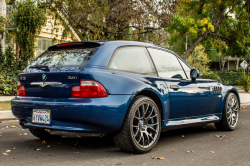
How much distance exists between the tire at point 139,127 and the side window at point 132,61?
475 mm

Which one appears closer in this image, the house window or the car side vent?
the car side vent

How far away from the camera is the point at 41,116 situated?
4082 millimetres

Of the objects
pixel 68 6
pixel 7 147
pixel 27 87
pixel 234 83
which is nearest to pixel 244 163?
pixel 27 87

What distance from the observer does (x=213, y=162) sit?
392 cm

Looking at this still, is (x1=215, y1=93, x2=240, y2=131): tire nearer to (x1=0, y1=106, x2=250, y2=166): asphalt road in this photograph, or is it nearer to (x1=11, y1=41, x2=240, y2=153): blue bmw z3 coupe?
(x1=0, y1=106, x2=250, y2=166): asphalt road

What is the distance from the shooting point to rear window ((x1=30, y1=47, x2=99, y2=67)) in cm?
416

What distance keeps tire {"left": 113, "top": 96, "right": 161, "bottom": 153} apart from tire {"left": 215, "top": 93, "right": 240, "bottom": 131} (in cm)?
221

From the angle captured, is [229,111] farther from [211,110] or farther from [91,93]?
[91,93]

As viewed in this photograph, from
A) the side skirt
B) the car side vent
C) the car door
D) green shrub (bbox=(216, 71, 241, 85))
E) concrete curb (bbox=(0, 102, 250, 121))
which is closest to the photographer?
the side skirt

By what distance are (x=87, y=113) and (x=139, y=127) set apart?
0.87 meters

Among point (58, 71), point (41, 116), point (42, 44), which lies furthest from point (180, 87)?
point (42, 44)

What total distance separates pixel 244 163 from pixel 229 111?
250cm

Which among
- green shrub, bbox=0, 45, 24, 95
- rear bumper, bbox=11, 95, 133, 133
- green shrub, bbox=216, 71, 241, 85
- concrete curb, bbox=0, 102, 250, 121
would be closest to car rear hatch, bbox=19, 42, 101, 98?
rear bumper, bbox=11, 95, 133, 133

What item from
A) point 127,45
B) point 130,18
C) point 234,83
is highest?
point 130,18
